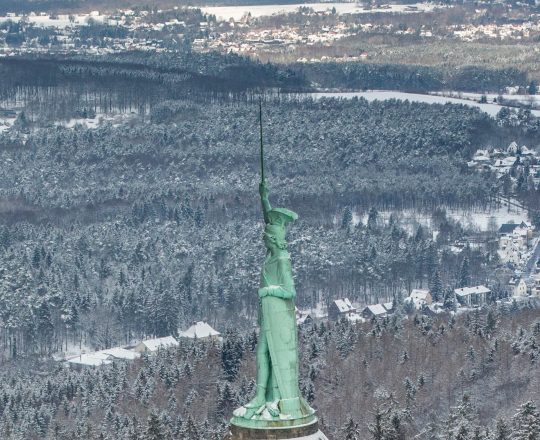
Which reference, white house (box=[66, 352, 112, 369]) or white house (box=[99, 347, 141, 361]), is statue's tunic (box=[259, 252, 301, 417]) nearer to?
white house (box=[66, 352, 112, 369])

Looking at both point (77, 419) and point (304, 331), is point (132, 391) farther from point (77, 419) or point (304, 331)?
point (304, 331)

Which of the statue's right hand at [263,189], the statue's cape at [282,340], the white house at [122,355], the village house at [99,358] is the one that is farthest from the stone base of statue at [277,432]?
the white house at [122,355]

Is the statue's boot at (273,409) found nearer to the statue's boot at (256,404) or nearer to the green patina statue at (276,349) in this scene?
the green patina statue at (276,349)

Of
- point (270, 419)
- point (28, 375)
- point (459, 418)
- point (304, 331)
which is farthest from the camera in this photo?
point (28, 375)

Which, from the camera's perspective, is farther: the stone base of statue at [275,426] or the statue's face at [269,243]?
the statue's face at [269,243]

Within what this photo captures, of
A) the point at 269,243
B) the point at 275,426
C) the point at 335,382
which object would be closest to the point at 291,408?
the point at 275,426

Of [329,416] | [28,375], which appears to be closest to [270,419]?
[329,416]
